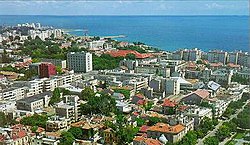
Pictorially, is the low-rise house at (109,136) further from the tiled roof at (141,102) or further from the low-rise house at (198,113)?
the tiled roof at (141,102)

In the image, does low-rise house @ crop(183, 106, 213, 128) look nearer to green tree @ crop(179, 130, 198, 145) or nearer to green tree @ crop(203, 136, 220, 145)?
green tree @ crop(179, 130, 198, 145)

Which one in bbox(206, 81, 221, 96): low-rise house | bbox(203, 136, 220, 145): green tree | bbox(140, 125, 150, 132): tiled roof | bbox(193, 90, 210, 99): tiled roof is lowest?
bbox(140, 125, 150, 132): tiled roof

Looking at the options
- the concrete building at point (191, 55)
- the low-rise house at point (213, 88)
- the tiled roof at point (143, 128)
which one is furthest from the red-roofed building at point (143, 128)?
the concrete building at point (191, 55)

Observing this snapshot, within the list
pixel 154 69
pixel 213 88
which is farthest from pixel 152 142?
pixel 154 69

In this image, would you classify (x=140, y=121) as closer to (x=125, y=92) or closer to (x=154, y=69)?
(x=125, y=92)

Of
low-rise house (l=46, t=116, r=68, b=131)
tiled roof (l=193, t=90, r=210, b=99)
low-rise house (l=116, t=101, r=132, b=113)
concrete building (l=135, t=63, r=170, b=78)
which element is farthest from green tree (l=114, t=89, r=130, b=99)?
concrete building (l=135, t=63, r=170, b=78)
